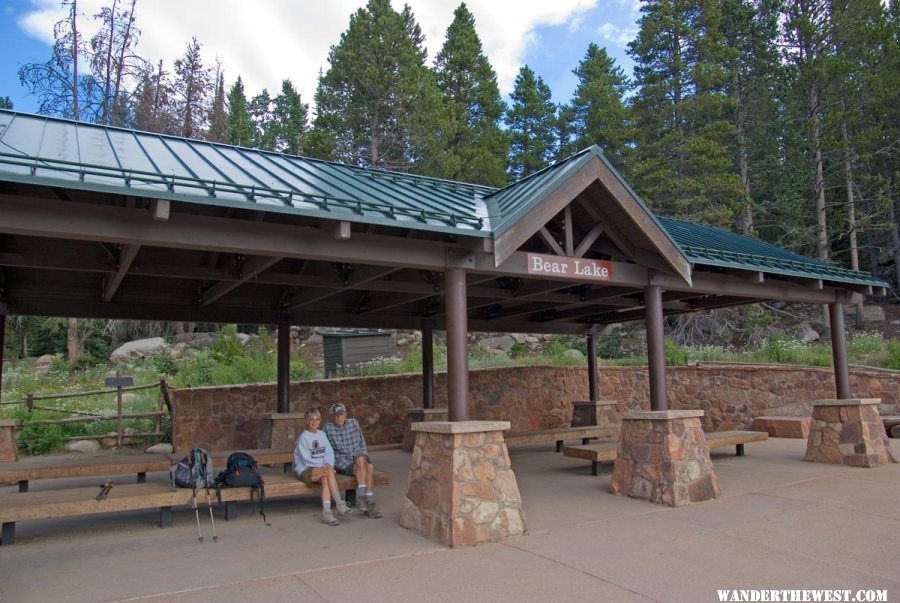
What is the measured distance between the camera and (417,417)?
504 inches

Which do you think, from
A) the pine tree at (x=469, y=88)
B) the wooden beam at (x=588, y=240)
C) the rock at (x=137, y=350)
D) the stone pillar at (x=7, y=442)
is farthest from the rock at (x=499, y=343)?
the wooden beam at (x=588, y=240)

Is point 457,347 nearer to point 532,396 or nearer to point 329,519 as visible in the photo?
point 329,519

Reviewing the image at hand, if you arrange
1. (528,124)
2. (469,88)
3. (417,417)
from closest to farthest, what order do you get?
(417,417) < (469,88) < (528,124)

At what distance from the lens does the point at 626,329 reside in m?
24.4

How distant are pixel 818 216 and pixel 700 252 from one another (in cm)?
1971

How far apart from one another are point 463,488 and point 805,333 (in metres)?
23.5

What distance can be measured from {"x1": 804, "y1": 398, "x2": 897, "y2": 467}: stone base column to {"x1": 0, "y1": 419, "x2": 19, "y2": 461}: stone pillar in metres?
13.3

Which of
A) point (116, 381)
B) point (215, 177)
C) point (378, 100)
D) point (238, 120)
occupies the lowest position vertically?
point (116, 381)

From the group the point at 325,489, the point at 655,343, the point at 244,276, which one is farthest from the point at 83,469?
the point at 655,343

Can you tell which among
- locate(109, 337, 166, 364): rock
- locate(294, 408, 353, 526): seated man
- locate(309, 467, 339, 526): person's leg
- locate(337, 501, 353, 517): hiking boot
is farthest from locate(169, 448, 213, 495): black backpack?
locate(109, 337, 166, 364): rock

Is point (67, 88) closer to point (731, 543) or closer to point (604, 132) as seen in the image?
point (604, 132)

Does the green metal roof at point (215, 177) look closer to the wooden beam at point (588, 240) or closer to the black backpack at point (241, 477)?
the wooden beam at point (588, 240)

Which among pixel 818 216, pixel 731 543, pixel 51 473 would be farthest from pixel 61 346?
pixel 818 216

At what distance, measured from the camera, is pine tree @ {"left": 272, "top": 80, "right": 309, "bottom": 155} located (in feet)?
132
